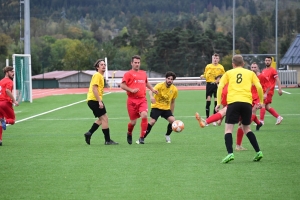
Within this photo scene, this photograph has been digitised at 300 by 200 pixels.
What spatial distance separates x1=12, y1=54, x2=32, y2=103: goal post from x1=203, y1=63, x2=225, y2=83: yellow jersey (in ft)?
49.6

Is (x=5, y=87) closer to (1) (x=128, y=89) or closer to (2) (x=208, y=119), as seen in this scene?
(1) (x=128, y=89)

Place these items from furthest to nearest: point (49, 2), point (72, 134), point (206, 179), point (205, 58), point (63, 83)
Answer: point (49, 2), point (205, 58), point (63, 83), point (72, 134), point (206, 179)

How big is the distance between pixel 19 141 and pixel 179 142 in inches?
151

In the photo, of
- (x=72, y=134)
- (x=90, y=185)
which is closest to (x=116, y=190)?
(x=90, y=185)

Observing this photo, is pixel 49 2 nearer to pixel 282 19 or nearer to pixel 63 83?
pixel 282 19

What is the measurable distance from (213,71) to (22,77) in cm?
1665

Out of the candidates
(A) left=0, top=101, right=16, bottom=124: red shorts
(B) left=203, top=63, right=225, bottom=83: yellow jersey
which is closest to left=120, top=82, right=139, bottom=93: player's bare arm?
(A) left=0, top=101, right=16, bottom=124: red shorts

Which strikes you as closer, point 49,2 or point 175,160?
point 175,160

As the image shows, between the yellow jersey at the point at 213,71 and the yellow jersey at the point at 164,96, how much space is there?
6.20 metres

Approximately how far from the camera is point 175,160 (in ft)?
40.5

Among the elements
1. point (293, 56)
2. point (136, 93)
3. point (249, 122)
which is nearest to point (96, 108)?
point (136, 93)

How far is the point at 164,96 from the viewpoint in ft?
51.1

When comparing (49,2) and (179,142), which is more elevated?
(49,2)

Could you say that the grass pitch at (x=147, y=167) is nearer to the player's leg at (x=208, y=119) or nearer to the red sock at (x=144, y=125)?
the red sock at (x=144, y=125)
